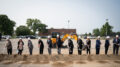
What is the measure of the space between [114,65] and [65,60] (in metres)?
3.42

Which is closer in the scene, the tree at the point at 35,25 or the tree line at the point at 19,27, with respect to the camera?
the tree line at the point at 19,27

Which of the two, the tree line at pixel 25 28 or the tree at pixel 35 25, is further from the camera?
the tree at pixel 35 25

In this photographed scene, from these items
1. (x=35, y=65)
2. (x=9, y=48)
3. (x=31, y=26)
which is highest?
(x=31, y=26)

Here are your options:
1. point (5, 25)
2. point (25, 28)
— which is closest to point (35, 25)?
point (25, 28)

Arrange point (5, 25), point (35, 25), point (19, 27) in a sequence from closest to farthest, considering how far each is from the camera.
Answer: point (5, 25), point (19, 27), point (35, 25)

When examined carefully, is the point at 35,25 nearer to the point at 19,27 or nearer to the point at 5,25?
the point at 19,27

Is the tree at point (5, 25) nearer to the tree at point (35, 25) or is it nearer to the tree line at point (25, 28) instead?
the tree line at point (25, 28)

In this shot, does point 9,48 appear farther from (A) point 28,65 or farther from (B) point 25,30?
(B) point 25,30

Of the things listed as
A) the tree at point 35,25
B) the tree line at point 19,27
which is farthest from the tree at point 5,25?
the tree at point 35,25

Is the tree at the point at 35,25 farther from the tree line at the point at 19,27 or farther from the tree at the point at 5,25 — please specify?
the tree at the point at 5,25

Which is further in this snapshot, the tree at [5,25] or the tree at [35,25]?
the tree at [35,25]

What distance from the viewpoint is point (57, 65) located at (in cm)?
705

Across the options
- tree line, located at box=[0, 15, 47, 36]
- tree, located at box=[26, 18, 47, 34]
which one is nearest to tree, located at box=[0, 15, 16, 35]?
tree line, located at box=[0, 15, 47, 36]

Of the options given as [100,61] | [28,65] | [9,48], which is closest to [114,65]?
[100,61]
